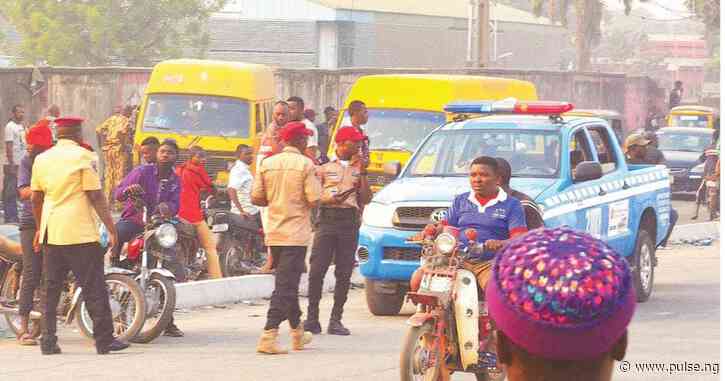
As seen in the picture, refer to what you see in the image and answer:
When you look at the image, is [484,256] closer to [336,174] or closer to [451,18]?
[336,174]

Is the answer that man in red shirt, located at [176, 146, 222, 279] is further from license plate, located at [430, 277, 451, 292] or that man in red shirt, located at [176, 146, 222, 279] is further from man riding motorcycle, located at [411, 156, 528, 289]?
license plate, located at [430, 277, 451, 292]

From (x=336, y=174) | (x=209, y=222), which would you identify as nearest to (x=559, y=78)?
(x=209, y=222)

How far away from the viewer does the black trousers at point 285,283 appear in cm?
1095

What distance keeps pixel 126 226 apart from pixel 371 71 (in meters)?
25.4

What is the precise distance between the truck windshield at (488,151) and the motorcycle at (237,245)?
290cm

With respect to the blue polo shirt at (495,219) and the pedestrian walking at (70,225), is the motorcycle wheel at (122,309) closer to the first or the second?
the pedestrian walking at (70,225)

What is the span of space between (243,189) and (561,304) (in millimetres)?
13977

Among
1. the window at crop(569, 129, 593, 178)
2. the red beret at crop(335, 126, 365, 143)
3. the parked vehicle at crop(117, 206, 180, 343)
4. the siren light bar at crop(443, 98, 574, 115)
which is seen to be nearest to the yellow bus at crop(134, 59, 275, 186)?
the siren light bar at crop(443, 98, 574, 115)

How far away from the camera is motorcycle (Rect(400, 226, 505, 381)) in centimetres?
888

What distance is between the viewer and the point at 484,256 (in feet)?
31.8

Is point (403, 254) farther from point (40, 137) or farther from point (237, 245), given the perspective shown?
point (237, 245)

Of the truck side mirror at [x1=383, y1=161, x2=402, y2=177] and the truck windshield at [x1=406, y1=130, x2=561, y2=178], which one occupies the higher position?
the truck windshield at [x1=406, y1=130, x2=561, y2=178]

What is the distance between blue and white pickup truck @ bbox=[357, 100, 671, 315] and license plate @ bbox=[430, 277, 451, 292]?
11.0 feet

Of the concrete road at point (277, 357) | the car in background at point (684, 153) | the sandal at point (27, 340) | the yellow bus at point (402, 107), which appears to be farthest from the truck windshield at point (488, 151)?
the car in background at point (684, 153)
